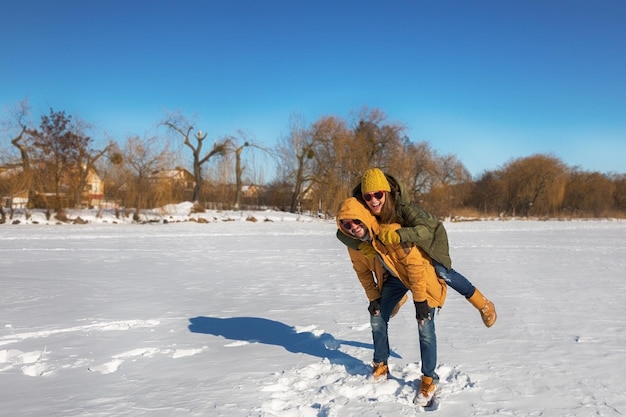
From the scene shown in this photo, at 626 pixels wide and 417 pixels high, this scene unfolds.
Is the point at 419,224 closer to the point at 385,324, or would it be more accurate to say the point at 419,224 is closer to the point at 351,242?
the point at 351,242

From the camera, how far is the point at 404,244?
2.88m

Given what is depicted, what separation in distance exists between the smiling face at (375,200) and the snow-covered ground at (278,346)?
1.17m

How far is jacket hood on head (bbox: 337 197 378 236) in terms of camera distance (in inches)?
111

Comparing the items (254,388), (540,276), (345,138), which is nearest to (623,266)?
(540,276)

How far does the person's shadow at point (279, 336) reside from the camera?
3851mm

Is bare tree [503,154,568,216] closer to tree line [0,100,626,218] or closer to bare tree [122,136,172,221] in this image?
tree line [0,100,626,218]

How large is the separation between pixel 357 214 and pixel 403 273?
49 centimetres

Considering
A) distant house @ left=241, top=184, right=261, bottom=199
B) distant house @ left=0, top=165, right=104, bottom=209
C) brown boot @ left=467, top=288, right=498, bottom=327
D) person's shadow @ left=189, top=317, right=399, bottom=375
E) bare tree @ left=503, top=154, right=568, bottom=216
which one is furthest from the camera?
bare tree @ left=503, top=154, right=568, bottom=216

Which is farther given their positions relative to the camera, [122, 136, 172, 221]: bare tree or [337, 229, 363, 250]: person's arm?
[122, 136, 172, 221]: bare tree

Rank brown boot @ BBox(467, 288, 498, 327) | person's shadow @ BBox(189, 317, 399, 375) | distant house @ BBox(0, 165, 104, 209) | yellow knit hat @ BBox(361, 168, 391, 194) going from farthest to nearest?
distant house @ BBox(0, 165, 104, 209) < person's shadow @ BBox(189, 317, 399, 375) < brown boot @ BBox(467, 288, 498, 327) < yellow knit hat @ BBox(361, 168, 391, 194)

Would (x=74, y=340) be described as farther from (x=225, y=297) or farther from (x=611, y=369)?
(x=611, y=369)

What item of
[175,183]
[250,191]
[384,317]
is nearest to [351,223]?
[384,317]

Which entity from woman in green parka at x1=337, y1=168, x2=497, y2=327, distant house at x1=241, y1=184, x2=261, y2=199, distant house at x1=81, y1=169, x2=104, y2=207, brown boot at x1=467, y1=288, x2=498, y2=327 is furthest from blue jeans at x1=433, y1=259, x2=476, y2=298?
distant house at x1=241, y1=184, x2=261, y2=199

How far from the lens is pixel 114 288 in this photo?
23.1ft
